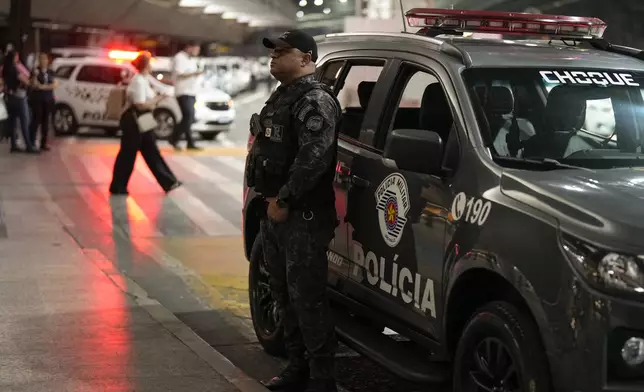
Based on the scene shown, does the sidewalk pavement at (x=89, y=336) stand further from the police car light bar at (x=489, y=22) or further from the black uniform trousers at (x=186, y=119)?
the black uniform trousers at (x=186, y=119)

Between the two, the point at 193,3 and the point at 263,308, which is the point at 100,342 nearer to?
the point at 263,308

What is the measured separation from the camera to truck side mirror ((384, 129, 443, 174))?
4.72 metres

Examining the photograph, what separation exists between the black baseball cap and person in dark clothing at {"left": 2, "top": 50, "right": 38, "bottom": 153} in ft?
44.6

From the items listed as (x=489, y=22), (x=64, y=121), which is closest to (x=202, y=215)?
(x=489, y=22)

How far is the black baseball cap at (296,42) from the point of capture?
5.33 m

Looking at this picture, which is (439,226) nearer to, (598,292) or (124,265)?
(598,292)

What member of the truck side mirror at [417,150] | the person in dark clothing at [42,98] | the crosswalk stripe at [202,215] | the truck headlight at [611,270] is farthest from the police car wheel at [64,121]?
the truck headlight at [611,270]

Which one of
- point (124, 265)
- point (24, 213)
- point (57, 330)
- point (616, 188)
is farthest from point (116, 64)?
point (616, 188)

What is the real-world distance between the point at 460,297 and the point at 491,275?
0.29 meters

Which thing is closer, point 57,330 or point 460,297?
point 460,297

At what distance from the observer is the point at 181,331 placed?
681 centimetres

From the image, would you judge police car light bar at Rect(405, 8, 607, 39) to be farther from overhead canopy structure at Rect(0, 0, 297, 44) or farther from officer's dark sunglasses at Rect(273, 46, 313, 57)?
overhead canopy structure at Rect(0, 0, 297, 44)

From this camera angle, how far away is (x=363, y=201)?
5.55 meters

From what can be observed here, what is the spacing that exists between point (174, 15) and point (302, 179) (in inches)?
1556
